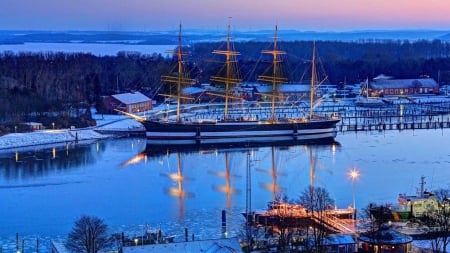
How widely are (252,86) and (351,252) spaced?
759 inches

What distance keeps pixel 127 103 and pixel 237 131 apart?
151 inches

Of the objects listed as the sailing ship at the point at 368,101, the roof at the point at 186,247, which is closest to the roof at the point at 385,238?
the roof at the point at 186,247

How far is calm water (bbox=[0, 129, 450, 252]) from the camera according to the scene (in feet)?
30.2

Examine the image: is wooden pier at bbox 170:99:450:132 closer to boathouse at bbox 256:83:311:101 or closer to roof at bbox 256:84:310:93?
boathouse at bbox 256:83:311:101

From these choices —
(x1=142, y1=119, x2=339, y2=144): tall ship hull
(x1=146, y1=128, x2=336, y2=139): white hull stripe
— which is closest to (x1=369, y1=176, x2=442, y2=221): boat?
(x1=142, y1=119, x2=339, y2=144): tall ship hull

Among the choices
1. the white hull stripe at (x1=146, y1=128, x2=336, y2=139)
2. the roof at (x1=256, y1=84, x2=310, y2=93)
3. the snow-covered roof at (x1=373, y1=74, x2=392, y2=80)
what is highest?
the snow-covered roof at (x1=373, y1=74, x2=392, y2=80)

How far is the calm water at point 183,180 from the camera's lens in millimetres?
9195

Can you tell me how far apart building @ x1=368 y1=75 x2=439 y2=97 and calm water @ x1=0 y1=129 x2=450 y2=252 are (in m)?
9.50

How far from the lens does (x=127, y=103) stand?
20281mm

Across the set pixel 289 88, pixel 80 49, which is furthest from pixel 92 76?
pixel 80 49

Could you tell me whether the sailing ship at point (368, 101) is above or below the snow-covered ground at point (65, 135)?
above

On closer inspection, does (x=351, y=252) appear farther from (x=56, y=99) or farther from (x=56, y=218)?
(x=56, y=99)

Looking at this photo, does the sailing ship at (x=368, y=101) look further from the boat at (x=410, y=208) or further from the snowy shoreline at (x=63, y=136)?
the boat at (x=410, y=208)

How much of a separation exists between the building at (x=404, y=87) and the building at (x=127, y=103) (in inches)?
346
